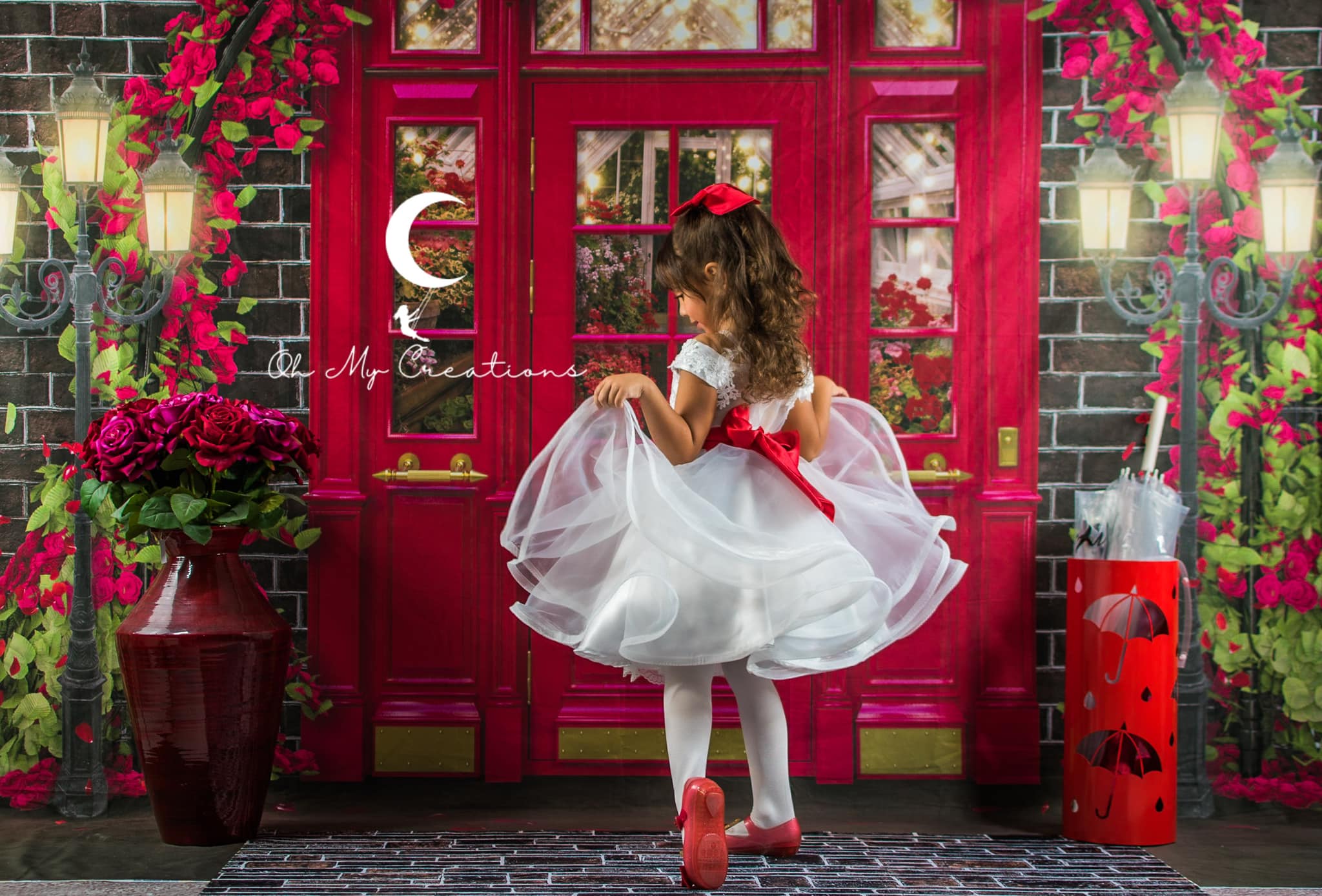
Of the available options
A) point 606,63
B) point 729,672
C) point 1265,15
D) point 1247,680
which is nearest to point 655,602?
point 729,672

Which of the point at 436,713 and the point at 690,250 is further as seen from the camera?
the point at 436,713

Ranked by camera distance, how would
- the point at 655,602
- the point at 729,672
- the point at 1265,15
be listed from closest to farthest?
the point at 655,602 < the point at 729,672 < the point at 1265,15

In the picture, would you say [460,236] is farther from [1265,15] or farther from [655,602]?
[1265,15]

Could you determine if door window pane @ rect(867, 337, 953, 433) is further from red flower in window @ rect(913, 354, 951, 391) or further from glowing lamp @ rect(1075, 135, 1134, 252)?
glowing lamp @ rect(1075, 135, 1134, 252)

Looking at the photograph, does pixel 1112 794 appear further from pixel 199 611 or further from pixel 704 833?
pixel 199 611

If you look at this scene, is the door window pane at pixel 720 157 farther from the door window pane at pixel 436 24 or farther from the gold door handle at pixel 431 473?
the gold door handle at pixel 431 473

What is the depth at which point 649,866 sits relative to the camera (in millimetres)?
2754

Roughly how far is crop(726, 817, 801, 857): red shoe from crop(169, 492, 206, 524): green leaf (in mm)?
1506

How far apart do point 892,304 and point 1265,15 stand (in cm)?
136

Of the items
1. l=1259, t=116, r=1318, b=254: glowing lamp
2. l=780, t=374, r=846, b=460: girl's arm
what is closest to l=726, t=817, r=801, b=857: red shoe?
l=780, t=374, r=846, b=460: girl's arm

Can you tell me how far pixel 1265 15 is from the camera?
128 inches

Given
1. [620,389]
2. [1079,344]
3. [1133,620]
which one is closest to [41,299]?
[620,389]

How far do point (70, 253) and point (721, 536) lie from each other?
2.15 metres

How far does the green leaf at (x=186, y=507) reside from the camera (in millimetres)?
2750
